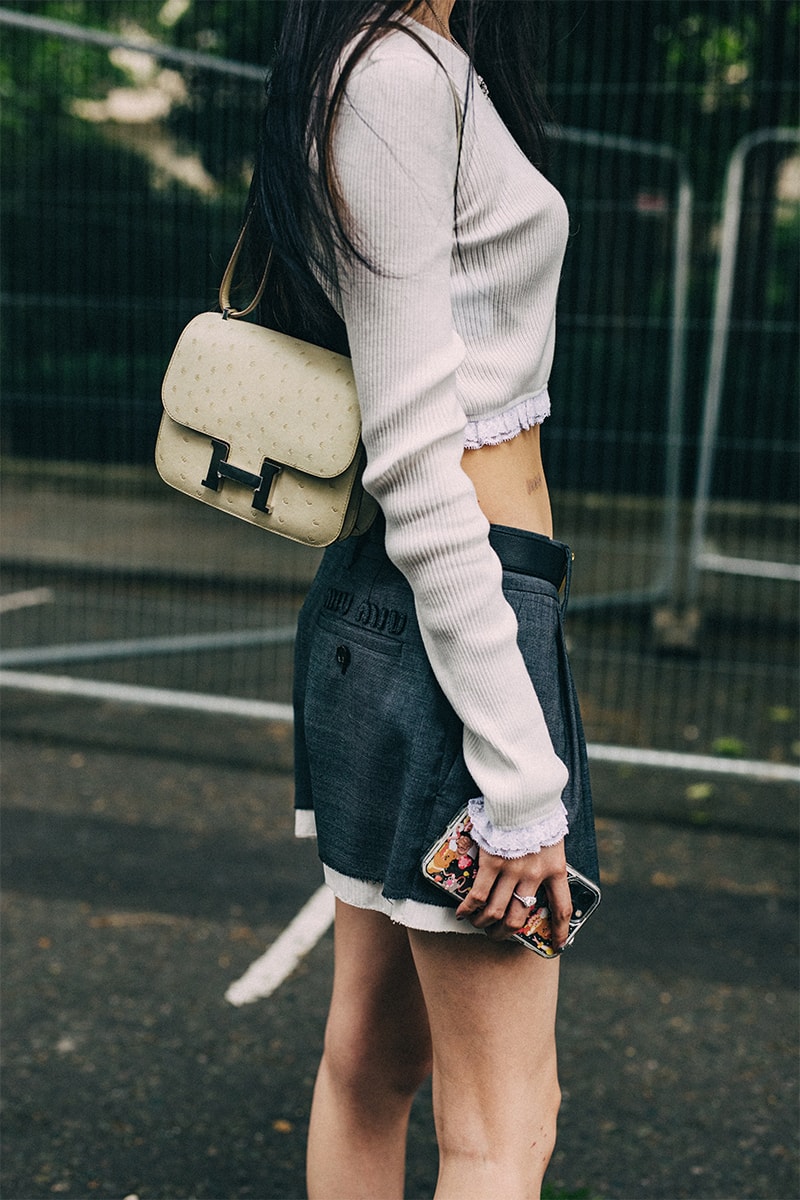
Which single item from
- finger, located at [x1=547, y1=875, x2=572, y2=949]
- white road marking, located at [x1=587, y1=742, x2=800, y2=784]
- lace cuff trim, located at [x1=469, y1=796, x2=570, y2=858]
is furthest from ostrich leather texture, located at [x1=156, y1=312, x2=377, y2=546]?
white road marking, located at [x1=587, y1=742, x2=800, y2=784]

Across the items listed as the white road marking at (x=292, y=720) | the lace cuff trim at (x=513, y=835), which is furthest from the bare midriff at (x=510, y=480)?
the white road marking at (x=292, y=720)

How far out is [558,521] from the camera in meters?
6.06

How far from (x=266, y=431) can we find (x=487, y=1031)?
2.38ft

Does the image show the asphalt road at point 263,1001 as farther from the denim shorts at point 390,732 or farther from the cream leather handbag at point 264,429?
the cream leather handbag at point 264,429

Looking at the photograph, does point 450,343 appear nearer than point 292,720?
Yes

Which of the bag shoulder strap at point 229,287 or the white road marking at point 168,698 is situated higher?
the bag shoulder strap at point 229,287

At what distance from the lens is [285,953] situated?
3.26m

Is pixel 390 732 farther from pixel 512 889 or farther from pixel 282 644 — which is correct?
pixel 282 644

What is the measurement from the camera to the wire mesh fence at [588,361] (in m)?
5.19

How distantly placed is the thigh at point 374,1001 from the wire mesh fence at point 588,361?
276 centimetres

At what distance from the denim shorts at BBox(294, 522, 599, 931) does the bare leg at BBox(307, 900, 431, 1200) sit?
0.60ft

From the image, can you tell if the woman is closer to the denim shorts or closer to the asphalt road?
the denim shorts

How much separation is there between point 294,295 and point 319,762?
21.6 inches

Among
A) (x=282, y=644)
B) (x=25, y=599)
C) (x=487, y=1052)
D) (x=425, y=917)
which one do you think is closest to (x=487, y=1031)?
(x=487, y=1052)
